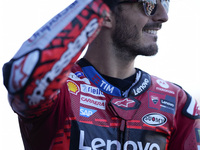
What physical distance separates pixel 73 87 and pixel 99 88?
266 millimetres

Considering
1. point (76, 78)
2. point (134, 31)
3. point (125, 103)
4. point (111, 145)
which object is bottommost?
point (111, 145)

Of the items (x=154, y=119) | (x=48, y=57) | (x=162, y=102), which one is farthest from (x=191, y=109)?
(x=48, y=57)

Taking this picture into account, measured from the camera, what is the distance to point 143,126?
2906 mm

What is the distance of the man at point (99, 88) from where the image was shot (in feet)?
6.88

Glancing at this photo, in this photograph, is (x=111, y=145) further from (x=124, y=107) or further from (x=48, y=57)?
(x=48, y=57)

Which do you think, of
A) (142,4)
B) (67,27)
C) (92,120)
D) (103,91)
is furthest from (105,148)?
(142,4)

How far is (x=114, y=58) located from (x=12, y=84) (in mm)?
1293

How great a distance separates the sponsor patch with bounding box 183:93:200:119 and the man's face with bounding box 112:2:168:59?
575mm

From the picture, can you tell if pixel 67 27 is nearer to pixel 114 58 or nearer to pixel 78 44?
pixel 78 44

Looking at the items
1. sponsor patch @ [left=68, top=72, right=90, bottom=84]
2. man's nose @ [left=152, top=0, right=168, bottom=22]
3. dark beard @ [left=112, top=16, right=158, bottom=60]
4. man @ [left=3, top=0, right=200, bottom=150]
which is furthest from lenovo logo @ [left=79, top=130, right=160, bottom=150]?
man's nose @ [left=152, top=0, right=168, bottom=22]

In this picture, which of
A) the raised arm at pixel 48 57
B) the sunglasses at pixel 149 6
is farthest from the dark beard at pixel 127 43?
the raised arm at pixel 48 57

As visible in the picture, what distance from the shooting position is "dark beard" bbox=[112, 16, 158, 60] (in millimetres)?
3041

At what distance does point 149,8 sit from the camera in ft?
10.0

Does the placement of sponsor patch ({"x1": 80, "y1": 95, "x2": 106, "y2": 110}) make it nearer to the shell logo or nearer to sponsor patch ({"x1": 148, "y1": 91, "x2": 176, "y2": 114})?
the shell logo
